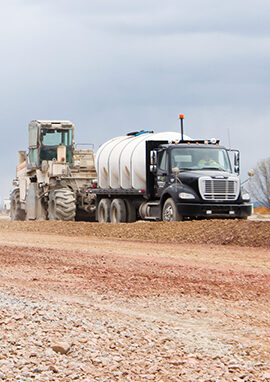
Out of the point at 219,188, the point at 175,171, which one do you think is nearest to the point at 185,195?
the point at 175,171

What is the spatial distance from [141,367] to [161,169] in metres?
19.0

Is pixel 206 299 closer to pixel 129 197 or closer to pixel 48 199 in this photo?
Result: pixel 129 197

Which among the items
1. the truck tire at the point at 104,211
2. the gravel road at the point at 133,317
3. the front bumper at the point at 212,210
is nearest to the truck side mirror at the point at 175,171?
the front bumper at the point at 212,210

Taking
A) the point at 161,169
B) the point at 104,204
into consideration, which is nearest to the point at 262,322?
the point at 161,169

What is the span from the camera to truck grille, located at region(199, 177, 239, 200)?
2284cm

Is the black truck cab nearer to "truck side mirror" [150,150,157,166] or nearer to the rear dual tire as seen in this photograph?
"truck side mirror" [150,150,157,166]

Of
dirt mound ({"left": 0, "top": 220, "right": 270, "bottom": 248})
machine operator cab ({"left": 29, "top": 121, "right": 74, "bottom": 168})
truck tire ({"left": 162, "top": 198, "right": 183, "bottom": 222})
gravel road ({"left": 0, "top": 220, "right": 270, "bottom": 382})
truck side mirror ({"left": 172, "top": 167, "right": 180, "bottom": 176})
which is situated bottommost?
gravel road ({"left": 0, "top": 220, "right": 270, "bottom": 382})

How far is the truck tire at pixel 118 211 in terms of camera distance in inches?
1073

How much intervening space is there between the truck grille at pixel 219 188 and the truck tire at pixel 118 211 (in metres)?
5.23

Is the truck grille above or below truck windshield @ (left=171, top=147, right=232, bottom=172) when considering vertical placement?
below

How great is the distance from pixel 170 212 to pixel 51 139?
9002 millimetres

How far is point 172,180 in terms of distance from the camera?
77.6 feet

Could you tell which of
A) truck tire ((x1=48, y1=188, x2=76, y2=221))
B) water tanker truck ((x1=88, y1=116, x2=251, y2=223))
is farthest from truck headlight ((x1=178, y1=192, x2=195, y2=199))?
truck tire ((x1=48, y1=188, x2=76, y2=221))

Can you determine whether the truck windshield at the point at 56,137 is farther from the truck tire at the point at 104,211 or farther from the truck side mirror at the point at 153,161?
the truck side mirror at the point at 153,161
